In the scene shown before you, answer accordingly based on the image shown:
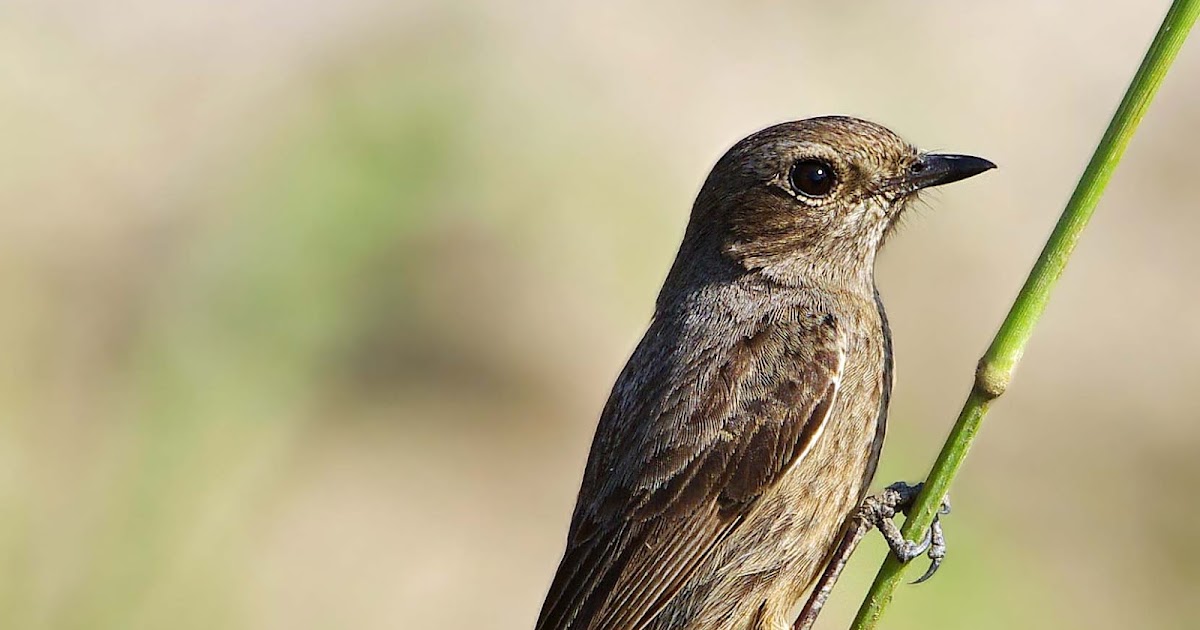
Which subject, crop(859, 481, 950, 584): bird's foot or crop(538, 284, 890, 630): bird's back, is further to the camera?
crop(538, 284, 890, 630): bird's back

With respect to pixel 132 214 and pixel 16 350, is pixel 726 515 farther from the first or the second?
pixel 132 214

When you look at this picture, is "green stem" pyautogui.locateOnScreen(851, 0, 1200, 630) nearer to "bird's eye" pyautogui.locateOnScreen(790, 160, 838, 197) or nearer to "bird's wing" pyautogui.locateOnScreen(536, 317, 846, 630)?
"bird's wing" pyautogui.locateOnScreen(536, 317, 846, 630)

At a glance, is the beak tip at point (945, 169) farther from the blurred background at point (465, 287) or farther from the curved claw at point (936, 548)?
the curved claw at point (936, 548)

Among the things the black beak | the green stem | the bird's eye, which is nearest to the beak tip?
the black beak

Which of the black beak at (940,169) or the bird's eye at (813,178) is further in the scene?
the bird's eye at (813,178)

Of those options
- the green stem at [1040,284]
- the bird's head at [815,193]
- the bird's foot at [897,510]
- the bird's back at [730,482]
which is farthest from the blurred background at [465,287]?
the green stem at [1040,284]

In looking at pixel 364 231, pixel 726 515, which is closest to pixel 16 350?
pixel 364 231

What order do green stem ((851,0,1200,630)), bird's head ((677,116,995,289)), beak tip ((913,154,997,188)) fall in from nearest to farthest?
1. green stem ((851,0,1200,630))
2. beak tip ((913,154,997,188))
3. bird's head ((677,116,995,289))
